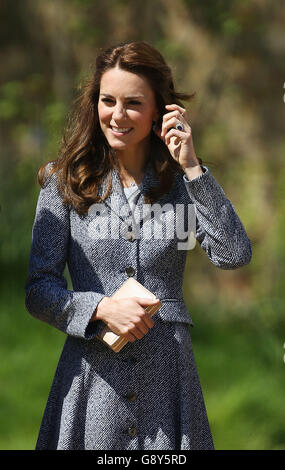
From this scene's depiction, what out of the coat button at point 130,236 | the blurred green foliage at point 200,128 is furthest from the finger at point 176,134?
the blurred green foliage at point 200,128

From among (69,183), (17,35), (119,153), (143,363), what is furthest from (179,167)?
(17,35)

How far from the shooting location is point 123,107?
7.91 feet

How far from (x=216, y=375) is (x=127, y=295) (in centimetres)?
329

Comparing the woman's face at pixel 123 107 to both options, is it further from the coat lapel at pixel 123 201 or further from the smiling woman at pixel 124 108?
the coat lapel at pixel 123 201

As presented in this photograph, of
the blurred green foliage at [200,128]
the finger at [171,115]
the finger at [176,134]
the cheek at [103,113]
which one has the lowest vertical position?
the finger at [176,134]

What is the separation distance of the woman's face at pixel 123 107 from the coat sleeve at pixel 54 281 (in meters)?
0.24

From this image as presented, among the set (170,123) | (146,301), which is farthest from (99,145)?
(146,301)

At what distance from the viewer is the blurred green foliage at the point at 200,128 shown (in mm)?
6023

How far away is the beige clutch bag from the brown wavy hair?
12.2 inches

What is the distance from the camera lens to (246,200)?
21.7 feet

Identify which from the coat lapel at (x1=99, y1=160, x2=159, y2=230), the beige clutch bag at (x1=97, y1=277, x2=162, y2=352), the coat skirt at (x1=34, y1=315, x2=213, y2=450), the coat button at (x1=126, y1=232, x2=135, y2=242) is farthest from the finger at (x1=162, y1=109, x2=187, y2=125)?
the coat skirt at (x1=34, y1=315, x2=213, y2=450)

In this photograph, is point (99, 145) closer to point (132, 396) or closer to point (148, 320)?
point (148, 320)

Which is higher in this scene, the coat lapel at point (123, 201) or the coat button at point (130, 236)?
the coat lapel at point (123, 201)
